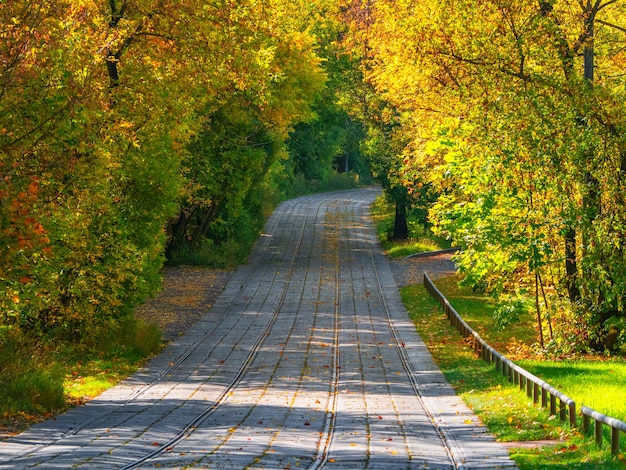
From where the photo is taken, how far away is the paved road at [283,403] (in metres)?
13.2

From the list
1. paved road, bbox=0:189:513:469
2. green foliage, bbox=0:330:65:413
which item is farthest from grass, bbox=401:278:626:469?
green foliage, bbox=0:330:65:413

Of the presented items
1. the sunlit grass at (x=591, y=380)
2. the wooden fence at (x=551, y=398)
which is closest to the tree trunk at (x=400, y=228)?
the wooden fence at (x=551, y=398)

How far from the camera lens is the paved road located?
13.2 metres

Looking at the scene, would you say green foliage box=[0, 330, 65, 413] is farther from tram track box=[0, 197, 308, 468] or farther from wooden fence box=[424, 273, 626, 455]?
wooden fence box=[424, 273, 626, 455]

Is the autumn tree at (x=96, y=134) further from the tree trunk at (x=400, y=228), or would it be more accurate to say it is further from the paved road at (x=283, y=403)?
the tree trunk at (x=400, y=228)

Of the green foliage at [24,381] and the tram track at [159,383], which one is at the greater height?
the green foliage at [24,381]

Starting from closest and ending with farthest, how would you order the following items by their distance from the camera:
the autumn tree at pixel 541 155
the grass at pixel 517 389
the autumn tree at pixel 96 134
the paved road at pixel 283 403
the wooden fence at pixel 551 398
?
the wooden fence at pixel 551 398
the grass at pixel 517 389
the paved road at pixel 283 403
the autumn tree at pixel 96 134
the autumn tree at pixel 541 155

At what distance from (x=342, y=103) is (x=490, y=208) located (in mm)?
32639

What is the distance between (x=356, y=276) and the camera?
145 feet

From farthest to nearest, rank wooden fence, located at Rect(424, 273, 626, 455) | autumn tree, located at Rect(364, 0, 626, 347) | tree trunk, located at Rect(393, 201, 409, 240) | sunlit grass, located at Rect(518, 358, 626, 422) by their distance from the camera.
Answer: tree trunk, located at Rect(393, 201, 409, 240)
autumn tree, located at Rect(364, 0, 626, 347)
sunlit grass, located at Rect(518, 358, 626, 422)
wooden fence, located at Rect(424, 273, 626, 455)

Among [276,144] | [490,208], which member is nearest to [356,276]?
[276,144]

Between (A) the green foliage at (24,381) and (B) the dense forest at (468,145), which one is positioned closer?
(A) the green foliage at (24,381)

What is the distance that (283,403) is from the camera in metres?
18.8

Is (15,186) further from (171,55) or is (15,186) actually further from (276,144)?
(276,144)
